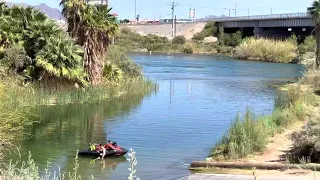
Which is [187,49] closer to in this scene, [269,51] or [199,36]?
[199,36]

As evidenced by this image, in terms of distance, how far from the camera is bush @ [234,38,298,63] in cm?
10612

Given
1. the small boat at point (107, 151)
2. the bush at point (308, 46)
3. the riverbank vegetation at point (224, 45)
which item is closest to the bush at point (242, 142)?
the small boat at point (107, 151)

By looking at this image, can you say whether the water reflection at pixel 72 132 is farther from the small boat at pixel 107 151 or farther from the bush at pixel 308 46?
the bush at pixel 308 46

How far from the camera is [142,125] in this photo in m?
27.7

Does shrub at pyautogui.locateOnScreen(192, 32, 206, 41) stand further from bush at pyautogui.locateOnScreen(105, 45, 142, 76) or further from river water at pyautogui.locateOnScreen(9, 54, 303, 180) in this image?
bush at pyautogui.locateOnScreen(105, 45, 142, 76)

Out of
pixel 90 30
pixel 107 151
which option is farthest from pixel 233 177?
pixel 90 30

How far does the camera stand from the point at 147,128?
26.7 metres

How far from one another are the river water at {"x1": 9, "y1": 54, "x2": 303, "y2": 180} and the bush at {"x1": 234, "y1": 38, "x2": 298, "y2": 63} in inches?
2420

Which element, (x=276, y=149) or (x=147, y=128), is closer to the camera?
(x=276, y=149)

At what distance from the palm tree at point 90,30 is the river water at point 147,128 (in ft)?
9.39

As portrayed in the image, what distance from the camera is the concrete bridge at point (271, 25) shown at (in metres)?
118

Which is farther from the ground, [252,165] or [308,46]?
[308,46]

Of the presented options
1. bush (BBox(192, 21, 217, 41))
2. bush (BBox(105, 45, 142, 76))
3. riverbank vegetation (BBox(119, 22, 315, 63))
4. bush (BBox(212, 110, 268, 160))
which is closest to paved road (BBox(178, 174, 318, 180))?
bush (BBox(212, 110, 268, 160))

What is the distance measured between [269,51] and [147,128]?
83.7 metres
